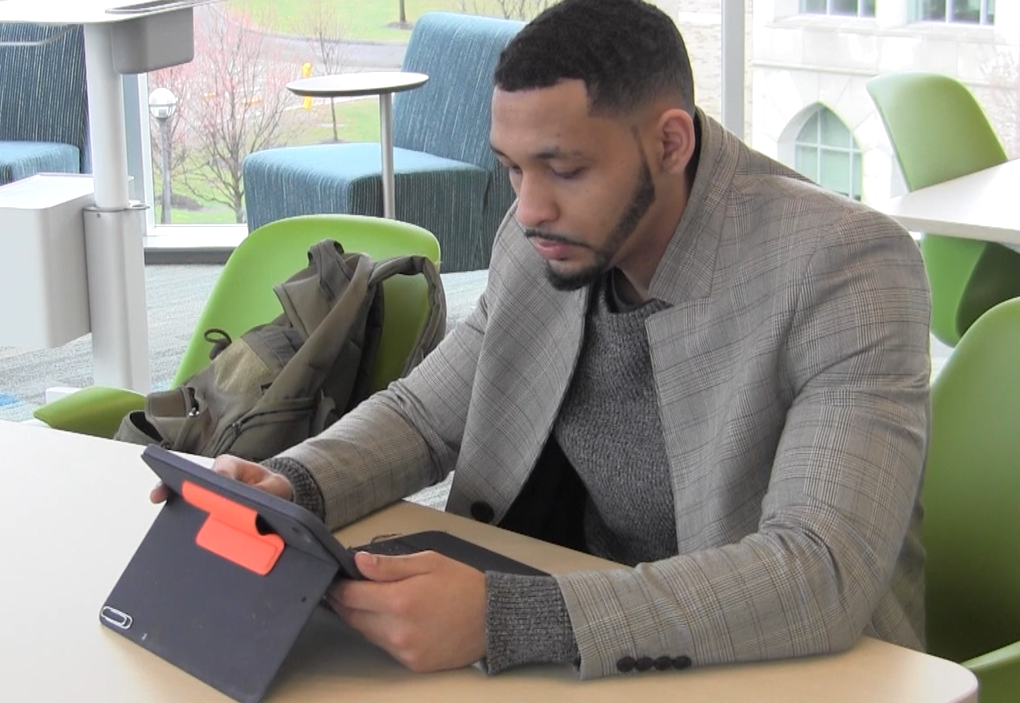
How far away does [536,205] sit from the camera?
1.51 m

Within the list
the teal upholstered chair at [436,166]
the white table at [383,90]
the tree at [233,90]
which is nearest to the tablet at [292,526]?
the white table at [383,90]

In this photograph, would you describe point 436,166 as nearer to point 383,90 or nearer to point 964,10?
point 383,90

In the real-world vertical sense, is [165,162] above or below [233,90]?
below

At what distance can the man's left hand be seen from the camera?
1.25 metres

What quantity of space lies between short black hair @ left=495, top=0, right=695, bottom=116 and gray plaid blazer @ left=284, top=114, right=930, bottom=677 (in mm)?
104

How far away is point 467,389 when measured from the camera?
1.80 metres

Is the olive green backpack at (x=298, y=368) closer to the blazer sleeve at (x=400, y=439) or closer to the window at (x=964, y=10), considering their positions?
the blazer sleeve at (x=400, y=439)

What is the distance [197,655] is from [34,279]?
211cm

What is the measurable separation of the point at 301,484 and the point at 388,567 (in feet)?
1.17

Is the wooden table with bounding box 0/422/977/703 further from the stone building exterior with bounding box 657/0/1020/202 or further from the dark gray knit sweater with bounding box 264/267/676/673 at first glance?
the stone building exterior with bounding box 657/0/1020/202

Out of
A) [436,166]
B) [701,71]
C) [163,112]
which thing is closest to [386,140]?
[436,166]

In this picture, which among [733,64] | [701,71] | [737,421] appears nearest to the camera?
[737,421]

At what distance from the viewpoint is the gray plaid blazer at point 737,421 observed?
1298mm

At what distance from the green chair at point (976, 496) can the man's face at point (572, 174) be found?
0.42m
